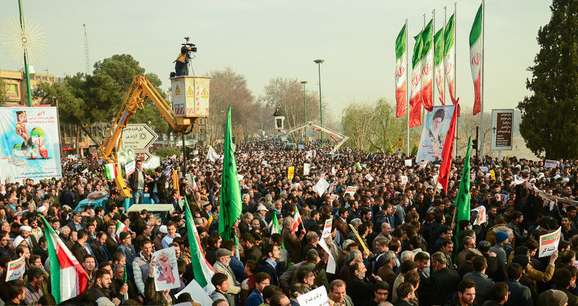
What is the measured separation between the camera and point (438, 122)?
21781mm

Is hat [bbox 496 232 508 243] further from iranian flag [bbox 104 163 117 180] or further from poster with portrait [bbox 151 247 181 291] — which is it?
iranian flag [bbox 104 163 117 180]

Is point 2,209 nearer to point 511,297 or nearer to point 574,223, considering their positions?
point 511,297

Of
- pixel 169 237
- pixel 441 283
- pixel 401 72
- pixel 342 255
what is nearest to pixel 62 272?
pixel 169 237

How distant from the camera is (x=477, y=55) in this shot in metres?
25.3

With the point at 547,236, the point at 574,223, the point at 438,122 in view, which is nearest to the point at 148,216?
the point at 547,236

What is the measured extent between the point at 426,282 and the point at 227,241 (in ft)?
8.94

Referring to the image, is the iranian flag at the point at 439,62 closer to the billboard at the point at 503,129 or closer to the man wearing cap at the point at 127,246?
the billboard at the point at 503,129

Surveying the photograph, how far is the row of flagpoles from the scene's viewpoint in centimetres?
2517

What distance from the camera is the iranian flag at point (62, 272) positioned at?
6617 millimetres

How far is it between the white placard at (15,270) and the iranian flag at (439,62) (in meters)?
24.3

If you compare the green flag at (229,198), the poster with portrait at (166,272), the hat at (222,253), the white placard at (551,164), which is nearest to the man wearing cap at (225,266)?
the hat at (222,253)

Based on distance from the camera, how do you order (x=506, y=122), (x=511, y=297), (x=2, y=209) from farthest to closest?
(x=506, y=122)
(x=2, y=209)
(x=511, y=297)

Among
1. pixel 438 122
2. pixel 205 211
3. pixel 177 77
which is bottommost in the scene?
pixel 205 211

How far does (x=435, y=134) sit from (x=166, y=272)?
56.0 ft
